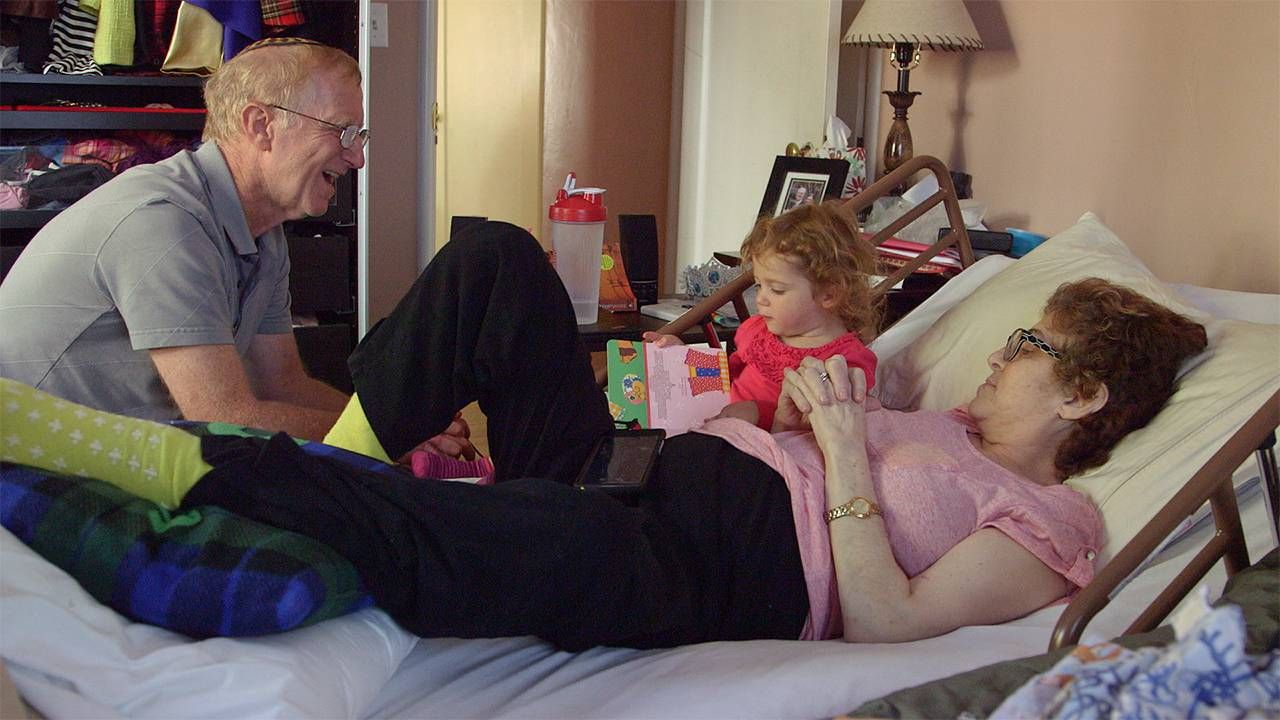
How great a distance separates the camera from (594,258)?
8.23ft

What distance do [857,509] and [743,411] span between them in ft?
1.75

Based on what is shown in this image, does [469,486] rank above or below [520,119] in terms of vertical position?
below

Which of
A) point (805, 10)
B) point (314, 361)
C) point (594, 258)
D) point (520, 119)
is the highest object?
point (805, 10)

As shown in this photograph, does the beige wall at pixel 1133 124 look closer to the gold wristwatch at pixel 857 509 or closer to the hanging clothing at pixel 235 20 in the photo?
the gold wristwatch at pixel 857 509

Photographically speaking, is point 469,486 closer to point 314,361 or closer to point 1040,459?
point 1040,459

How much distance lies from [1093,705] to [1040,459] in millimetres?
803

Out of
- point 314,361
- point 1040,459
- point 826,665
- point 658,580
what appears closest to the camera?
point 826,665

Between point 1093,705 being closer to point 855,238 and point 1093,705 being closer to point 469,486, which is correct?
point 469,486

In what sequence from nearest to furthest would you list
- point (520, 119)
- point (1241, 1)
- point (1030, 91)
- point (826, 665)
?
point (826, 665)
point (1241, 1)
point (1030, 91)
point (520, 119)

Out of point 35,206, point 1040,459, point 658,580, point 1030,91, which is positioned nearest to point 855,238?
point 1040,459

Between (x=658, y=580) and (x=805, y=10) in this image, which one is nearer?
(x=658, y=580)

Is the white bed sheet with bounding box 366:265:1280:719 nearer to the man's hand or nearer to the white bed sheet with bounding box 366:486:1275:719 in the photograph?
the white bed sheet with bounding box 366:486:1275:719

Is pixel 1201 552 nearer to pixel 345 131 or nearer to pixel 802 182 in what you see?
pixel 345 131

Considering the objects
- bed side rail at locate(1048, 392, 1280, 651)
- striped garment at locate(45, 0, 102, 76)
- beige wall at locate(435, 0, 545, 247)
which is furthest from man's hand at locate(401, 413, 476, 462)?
beige wall at locate(435, 0, 545, 247)
